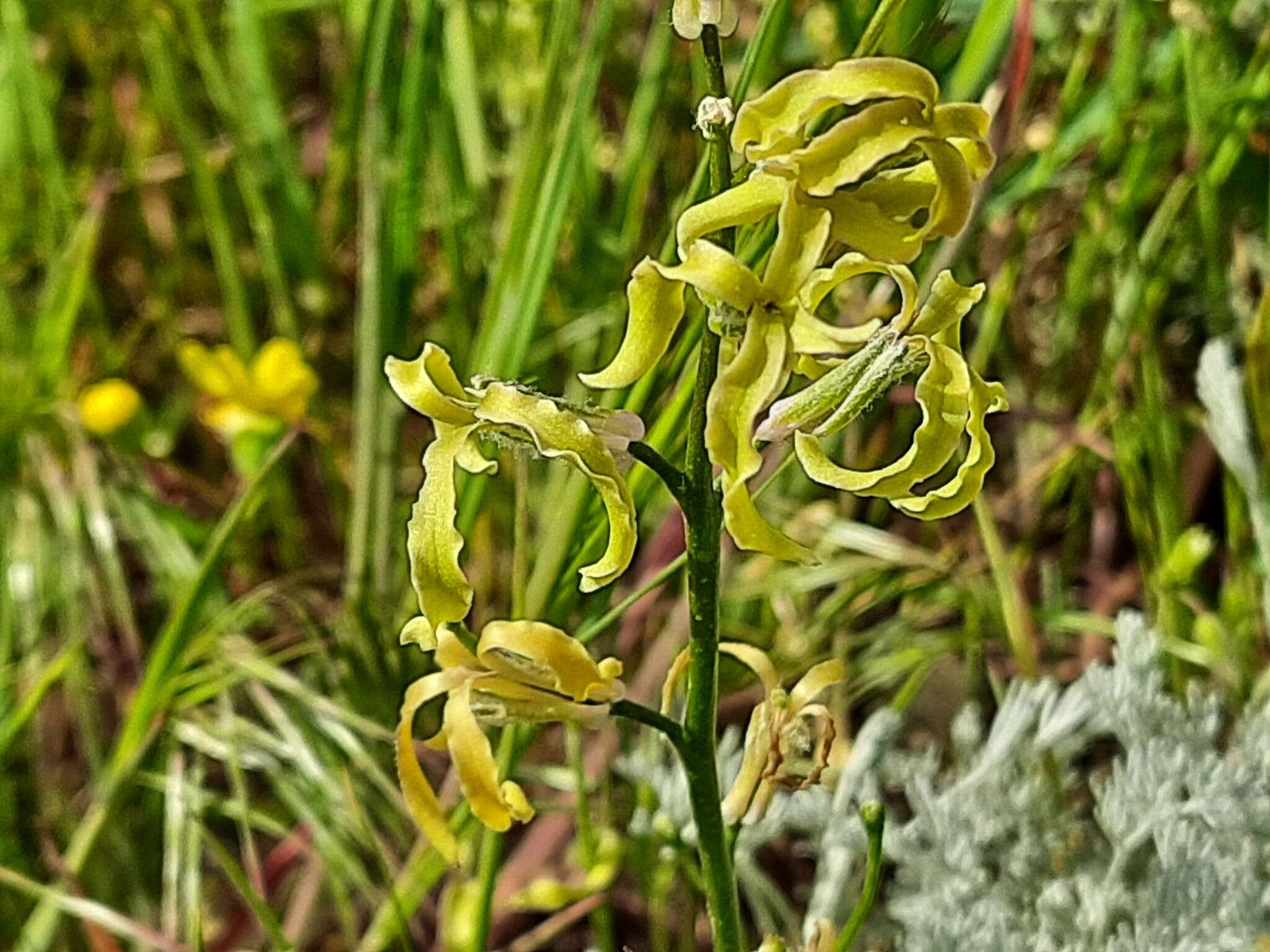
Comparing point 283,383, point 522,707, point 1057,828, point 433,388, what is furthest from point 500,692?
point 283,383

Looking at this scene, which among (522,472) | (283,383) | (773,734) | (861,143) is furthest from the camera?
(283,383)

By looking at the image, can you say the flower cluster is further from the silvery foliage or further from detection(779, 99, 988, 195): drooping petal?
the silvery foliage

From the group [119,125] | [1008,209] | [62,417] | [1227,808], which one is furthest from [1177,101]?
[119,125]

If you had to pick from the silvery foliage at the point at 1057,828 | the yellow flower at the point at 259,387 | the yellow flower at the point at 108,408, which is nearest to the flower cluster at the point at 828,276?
the silvery foliage at the point at 1057,828

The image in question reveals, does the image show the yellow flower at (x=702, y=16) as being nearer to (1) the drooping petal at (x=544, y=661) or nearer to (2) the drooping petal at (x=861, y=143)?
(2) the drooping petal at (x=861, y=143)

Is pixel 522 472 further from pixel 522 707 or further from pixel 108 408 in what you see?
pixel 108 408

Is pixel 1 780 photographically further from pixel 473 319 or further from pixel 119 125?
pixel 119 125

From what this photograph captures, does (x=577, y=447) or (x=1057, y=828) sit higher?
(x=577, y=447)
